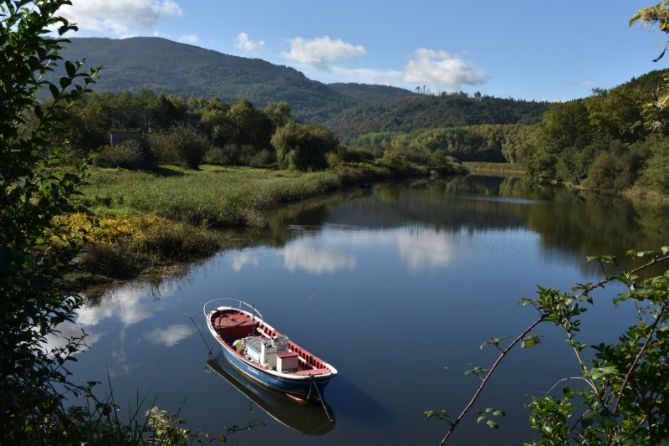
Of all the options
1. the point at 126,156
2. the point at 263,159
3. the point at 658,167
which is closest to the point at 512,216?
the point at 658,167

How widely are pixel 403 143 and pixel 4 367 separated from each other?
421 ft

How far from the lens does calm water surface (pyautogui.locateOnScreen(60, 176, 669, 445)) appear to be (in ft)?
33.7

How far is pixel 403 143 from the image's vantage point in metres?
129

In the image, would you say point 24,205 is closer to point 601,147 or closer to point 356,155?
point 356,155


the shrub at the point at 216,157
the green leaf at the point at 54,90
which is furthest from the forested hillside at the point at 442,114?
the green leaf at the point at 54,90

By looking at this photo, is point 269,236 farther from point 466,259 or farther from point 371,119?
point 371,119

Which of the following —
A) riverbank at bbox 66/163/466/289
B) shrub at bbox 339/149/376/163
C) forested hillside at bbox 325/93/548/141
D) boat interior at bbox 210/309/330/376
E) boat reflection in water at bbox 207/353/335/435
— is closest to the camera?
boat reflection in water at bbox 207/353/335/435

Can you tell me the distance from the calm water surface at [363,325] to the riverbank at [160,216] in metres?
1.08

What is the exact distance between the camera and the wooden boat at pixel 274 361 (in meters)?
10.3

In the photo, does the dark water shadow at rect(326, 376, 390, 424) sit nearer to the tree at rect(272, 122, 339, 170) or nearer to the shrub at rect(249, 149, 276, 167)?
the tree at rect(272, 122, 339, 170)

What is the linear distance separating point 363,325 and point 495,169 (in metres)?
94.1

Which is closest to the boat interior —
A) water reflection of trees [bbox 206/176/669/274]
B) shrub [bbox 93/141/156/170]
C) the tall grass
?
the tall grass

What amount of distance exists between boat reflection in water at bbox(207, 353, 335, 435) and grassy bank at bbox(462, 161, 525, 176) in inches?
3567

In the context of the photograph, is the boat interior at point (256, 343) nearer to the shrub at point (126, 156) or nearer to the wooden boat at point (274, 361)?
the wooden boat at point (274, 361)
